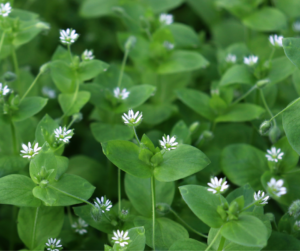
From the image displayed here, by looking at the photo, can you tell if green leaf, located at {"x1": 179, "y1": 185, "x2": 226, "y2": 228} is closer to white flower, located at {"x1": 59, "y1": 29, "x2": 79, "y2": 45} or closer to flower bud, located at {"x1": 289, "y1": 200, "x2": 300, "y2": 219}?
flower bud, located at {"x1": 289, "y1": 200, "x2": 300, "y2": 219}

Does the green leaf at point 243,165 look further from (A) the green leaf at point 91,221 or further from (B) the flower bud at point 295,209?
(A) the green leaf at point 91,221

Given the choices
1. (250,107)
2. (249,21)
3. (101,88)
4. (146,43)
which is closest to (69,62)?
(101,88)

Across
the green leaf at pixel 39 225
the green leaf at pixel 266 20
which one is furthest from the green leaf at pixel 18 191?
the green leaf at pixel 266 20

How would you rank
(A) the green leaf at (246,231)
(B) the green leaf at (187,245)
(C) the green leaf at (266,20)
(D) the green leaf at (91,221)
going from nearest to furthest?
(A) the green leaf at (246,231) < (B) the green leaf at (187,245) < (D) the green leaf at (91,221) < (C) the green leaf at (266,20)

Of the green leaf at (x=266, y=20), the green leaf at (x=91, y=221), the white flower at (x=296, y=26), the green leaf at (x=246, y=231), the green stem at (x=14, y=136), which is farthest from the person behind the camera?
the white flower at (x=296, y=26)

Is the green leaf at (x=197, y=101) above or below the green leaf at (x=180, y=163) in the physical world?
below

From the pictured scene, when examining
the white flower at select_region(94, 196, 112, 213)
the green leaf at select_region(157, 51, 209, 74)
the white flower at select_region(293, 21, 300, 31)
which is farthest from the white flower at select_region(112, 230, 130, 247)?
the white flower at select_region(293, 21, 300, 31)
